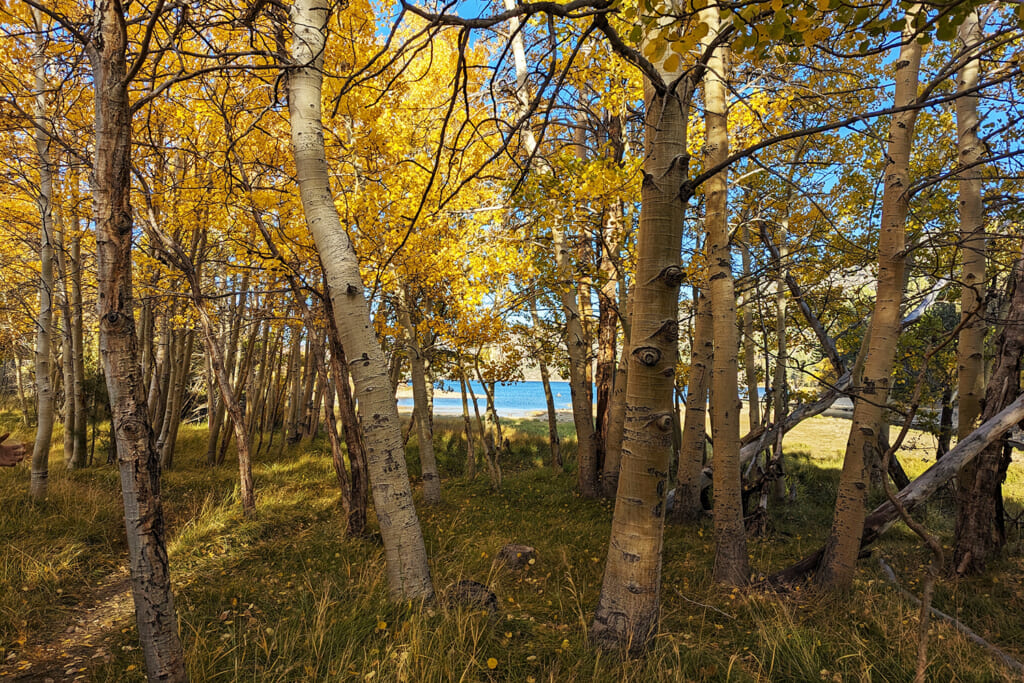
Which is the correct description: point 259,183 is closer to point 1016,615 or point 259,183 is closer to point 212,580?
point 212,580

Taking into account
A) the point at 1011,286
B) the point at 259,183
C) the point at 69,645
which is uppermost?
the point at 259,183

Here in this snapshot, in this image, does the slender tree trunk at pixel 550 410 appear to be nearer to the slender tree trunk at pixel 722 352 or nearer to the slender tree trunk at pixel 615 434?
the slender tree trunk at pixel 615 434

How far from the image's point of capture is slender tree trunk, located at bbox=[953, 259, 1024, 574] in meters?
4.57

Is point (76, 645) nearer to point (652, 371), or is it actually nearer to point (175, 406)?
point (652, 371)

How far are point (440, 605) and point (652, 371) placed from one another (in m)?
2.32

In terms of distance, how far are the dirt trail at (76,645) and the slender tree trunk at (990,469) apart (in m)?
7.68

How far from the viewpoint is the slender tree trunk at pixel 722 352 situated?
4395mm

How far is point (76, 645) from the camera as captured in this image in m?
3.52

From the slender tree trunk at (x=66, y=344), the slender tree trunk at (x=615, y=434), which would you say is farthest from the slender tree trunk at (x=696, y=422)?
the slender tree trunk at (x=66, y=344)

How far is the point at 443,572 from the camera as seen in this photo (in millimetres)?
4406

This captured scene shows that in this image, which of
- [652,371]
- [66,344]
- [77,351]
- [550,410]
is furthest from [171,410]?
[652,371]

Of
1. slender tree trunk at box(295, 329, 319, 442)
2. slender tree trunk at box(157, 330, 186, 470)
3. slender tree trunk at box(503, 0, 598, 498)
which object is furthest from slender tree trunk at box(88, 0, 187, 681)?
slender tree trunk at box(295, 329, 319, 442)

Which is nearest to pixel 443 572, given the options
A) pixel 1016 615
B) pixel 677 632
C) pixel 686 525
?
pixel 677 632

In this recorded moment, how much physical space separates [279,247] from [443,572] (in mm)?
5216
